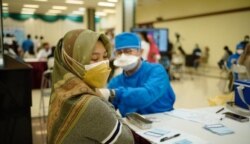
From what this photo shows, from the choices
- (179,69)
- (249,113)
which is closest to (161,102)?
(249,113)

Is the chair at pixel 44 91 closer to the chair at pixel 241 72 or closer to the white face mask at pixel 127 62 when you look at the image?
the white face mask at pixel 127 62

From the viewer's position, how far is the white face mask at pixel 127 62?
6.92ft

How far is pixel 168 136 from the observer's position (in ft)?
4.92

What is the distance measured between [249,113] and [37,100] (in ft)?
14.5

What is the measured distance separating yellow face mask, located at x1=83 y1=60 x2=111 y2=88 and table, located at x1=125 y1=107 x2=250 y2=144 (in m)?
0.54

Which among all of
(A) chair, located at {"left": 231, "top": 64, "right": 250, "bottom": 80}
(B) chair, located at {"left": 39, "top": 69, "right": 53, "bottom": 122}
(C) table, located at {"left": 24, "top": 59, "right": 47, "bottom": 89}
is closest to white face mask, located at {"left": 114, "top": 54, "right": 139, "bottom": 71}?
(A) chair, located at {"left": 231, "top": 64, "right": 250, "bottom": 80}

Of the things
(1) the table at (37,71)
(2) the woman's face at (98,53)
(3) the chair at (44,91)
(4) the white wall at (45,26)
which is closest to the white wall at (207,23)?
(1) the table at (37,71)

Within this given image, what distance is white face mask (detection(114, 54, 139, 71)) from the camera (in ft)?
6.92

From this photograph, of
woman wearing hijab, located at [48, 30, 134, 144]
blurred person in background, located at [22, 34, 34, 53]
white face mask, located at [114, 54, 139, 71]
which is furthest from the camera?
blurred person in background, located at [22, 34, 34, 53]

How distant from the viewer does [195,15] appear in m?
10.9

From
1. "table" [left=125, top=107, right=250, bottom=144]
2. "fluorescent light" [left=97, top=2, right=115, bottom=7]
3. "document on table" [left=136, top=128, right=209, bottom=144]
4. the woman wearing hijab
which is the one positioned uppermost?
"fluorescent light" [left=97, top=2, right=115, bottom=7]

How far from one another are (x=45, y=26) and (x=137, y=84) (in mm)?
2791

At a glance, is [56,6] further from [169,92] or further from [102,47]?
[102,47]

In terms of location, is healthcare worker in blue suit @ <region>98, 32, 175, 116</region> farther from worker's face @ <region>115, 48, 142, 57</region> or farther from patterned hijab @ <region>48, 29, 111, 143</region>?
patterned hijab @ <region>48, 29, 111, 143</region>
